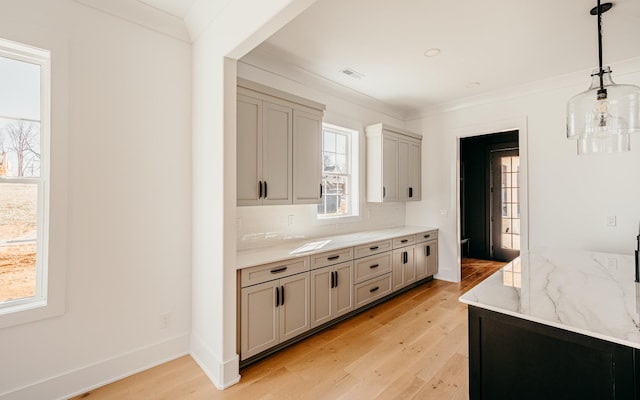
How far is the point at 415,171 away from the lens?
4848 mm

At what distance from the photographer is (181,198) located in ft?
8.31

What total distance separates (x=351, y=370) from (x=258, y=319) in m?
0.85

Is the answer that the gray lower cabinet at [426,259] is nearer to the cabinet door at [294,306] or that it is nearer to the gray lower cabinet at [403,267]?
the gray lower cabinet at [403,267]

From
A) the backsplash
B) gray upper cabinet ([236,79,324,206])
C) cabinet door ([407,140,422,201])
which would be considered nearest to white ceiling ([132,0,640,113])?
gray upper cabinet ([236,79,324,206])

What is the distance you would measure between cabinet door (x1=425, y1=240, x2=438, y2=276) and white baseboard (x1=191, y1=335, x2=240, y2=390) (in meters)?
3.27

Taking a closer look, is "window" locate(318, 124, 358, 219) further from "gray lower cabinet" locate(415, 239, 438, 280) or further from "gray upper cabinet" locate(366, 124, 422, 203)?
"gray lower cabinet" locate(415, 239, 438, 280)

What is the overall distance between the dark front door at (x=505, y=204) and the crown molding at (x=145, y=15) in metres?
6.17

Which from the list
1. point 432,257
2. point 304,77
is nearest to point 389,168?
point 432,257

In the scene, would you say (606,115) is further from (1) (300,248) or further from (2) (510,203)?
(2) (510,203)

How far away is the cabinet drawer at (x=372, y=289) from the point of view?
3359 mm

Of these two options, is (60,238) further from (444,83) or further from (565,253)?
(444,83)

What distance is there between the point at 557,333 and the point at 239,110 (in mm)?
2570

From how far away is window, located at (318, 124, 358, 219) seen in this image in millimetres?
3912

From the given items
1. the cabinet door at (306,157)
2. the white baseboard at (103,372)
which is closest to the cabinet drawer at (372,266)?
the cabinet door at (306,157)
